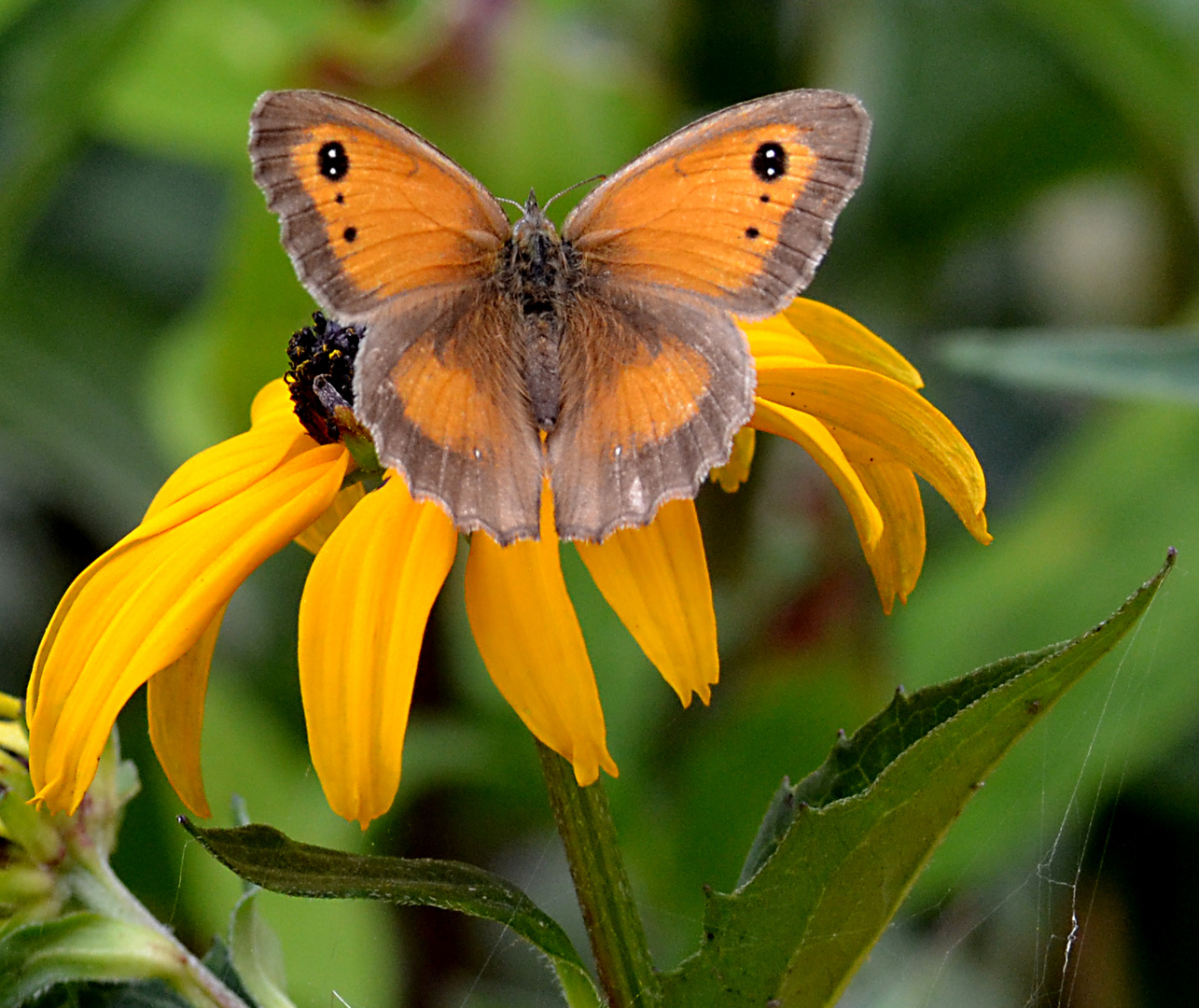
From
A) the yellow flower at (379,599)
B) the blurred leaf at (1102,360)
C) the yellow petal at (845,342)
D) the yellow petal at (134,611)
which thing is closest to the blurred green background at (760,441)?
the blurred leaf at (1102,360)

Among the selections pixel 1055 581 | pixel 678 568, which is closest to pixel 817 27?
pixel 1055 581

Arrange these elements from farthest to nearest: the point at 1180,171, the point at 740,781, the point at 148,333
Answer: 1. the point at 148,333
2. the point at 1180,171
3. the point at 740,781

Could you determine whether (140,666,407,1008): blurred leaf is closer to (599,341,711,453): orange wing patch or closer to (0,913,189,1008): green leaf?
(0,913,189,1008): green leaf

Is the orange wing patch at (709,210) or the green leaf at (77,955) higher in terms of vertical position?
the orange wing patch at (709,210)

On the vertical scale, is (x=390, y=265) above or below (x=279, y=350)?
below

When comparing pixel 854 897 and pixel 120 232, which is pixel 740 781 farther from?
pixel 120 232

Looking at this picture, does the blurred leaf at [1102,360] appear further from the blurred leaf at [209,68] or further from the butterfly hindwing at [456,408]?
the blurred leaf at [209,68]

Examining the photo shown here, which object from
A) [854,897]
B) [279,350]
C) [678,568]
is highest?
[279,350]

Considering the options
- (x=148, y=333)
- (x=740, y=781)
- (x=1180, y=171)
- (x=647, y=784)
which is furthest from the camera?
(x=148, y=333)
